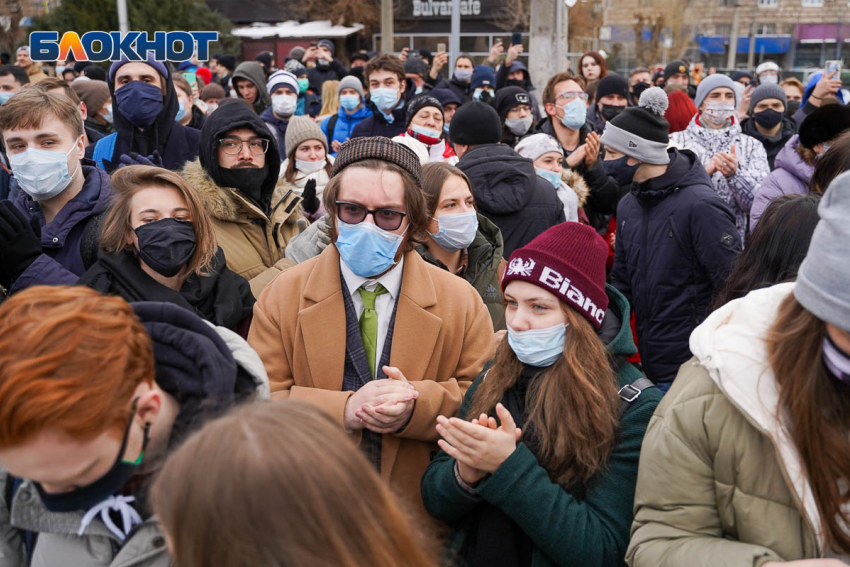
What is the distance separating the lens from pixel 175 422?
1.84 m

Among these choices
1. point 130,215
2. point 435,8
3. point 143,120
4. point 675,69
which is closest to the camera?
point 130,215

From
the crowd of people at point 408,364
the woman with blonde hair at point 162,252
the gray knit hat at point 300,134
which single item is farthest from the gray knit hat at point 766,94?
the woman with blonde hair at point 162,252

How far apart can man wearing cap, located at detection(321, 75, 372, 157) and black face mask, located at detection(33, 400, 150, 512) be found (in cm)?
749

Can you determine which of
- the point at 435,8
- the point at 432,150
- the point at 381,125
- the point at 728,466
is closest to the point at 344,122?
the point at 381,125

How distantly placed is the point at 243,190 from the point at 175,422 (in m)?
2.50

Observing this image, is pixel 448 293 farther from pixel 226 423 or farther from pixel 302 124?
pixel 302 124

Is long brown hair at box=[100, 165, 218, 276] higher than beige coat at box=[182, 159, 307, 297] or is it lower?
higher

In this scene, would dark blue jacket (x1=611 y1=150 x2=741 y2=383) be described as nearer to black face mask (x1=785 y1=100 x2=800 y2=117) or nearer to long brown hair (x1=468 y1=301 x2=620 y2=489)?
long brown hair (x1=468 y1=301 x2=620 y2=489)

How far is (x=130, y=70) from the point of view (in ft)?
18.4

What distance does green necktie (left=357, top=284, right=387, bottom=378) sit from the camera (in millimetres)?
2975

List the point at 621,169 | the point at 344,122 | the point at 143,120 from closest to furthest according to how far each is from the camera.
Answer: the point at 621,169, the point at 143,120, the point at 344,122

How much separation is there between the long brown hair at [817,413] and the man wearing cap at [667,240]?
2.53 m

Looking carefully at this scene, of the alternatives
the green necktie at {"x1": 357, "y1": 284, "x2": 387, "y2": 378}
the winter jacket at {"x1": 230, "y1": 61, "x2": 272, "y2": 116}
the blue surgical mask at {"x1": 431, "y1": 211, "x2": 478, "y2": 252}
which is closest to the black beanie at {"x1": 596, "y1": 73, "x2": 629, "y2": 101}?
the winter jacket at {"x1": 230, "y1": 61, "x2": 272, "y2": 116}

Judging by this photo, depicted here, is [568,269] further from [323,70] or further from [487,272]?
[323,70]
